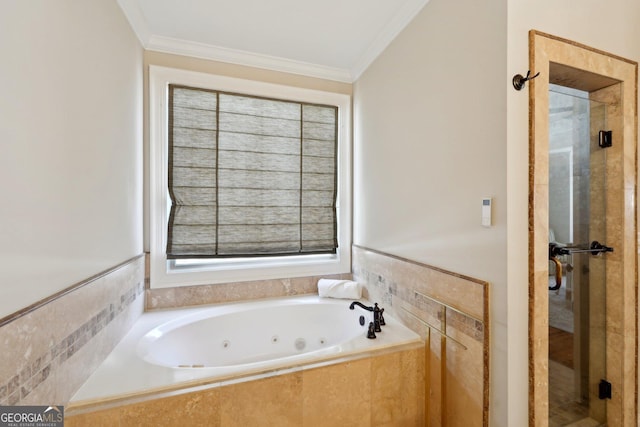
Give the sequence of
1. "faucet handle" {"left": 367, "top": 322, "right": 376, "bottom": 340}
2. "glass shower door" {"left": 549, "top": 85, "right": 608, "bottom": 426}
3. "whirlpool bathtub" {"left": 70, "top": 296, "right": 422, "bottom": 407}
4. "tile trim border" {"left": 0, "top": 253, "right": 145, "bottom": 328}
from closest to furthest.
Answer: "tile trim border" {"left": 0, "top": 253, "right": 145, "bottom": 328}
"whirlpool bathtub" {"left": 70, "top": 296, "right": 422, "bottom": 407}
"glass shower door" {"left": 549, "top": 85, "right": 608, "bottom": 426}
"faucet handle" {"left": 367, "top": 322, "right": 376, "bottom": 340}

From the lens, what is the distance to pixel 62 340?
1042 millimetres

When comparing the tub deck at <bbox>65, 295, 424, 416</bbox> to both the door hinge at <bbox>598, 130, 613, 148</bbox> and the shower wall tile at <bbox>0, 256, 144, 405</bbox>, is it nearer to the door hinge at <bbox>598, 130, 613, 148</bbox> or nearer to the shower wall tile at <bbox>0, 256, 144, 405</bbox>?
the shower wall tile at <bbox>0, 256, 144, 405</bbox>

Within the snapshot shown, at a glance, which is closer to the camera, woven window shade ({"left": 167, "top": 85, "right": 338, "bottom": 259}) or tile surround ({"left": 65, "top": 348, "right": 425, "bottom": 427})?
tile surround ({"left": 65, "top": 348, "right": 425, "bottom": 427})

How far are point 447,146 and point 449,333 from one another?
0.98 meters

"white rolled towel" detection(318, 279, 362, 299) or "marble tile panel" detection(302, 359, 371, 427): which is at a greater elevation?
"white rolled towel" detection(318, 279, 362, 299)

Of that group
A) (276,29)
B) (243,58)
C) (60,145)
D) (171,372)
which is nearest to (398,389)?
(171,372)

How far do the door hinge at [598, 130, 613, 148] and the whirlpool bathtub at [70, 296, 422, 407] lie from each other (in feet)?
4.91

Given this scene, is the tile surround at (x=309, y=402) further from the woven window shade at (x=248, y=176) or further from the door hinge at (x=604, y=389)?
the woven window shade at (x=248, y=176)

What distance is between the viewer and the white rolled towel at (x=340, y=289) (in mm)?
2275

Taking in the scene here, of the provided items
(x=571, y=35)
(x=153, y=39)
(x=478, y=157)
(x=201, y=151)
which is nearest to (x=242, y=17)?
(x=153, y=39)

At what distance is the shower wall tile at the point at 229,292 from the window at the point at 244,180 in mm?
60

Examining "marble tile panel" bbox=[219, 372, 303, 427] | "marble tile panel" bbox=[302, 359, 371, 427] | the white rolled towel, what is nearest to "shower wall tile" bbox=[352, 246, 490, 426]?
"marble tile panel" bbox=[302, 359, 371, 427]

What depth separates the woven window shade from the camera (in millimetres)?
2104

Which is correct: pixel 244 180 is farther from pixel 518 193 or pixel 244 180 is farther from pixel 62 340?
pixel 518 193
